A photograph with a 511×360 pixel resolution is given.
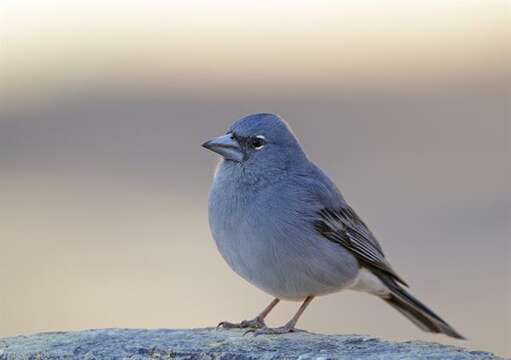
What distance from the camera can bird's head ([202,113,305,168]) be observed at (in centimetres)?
721

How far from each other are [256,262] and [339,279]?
0.76m

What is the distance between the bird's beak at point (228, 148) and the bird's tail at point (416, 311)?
1427 millimetres

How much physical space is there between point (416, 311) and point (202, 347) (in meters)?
2.70

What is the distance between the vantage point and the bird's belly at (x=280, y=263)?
6809 millimetres

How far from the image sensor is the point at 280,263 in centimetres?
684

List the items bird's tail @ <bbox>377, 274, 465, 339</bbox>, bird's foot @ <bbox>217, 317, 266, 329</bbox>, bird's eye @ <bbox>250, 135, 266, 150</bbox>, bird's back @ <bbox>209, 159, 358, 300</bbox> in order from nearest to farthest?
bird's foot @ <bbox>217, 317, 266, 329</bbox>, bird's back @ <bbox>209, 159, 358, 300</bbox>, bird's eye @ <bbox>250, 135, 266, 150</bbox>, bird's tail @ <bbox>377, 274, 465, 339</bbox>

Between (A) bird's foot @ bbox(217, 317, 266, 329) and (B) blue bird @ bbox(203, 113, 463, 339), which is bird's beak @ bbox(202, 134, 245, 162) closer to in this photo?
(B) blue bird @ bbox(203, 113, 463, 339)

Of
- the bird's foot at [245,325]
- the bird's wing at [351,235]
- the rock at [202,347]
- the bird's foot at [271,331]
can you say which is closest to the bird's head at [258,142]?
the bird's wing at [351,235]

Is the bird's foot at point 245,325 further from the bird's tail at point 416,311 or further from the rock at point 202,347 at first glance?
the bird's tail at point 416,311

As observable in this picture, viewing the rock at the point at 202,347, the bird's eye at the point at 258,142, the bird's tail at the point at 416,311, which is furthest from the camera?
the bird's tail at the point at 416,311

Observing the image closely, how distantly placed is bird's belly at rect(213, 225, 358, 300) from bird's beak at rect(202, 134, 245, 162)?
0.51 metres

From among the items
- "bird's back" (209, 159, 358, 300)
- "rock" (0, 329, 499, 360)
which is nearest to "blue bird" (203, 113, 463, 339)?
"bird's back" (209, 159, 358, 300)

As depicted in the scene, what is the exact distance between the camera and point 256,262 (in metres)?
6.79

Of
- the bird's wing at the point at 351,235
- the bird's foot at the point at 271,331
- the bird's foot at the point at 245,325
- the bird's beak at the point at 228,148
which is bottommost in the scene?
the bird's foot at the point at 271,331
